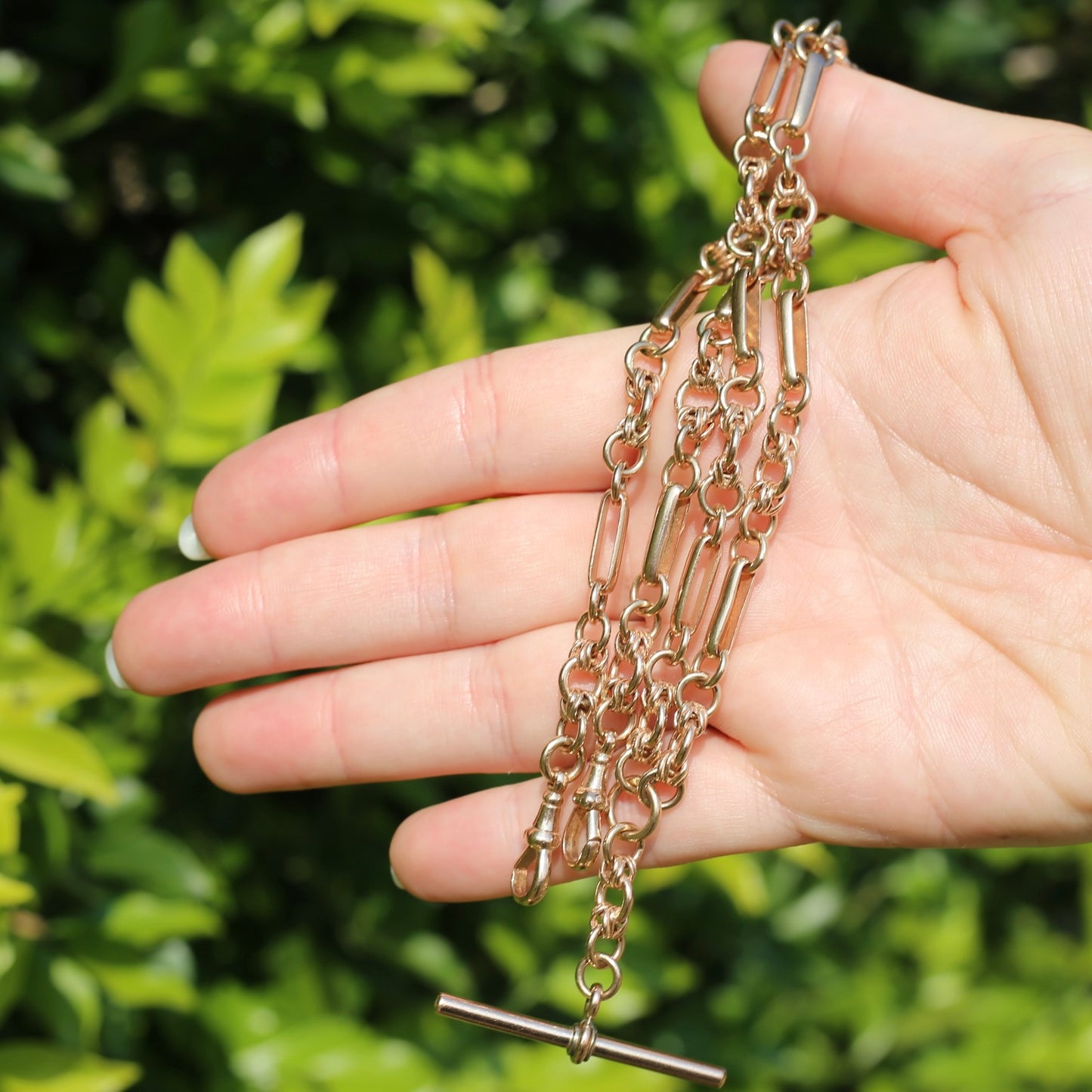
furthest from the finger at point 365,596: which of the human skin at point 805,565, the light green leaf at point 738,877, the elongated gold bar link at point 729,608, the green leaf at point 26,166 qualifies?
the green leaf at point 26,166

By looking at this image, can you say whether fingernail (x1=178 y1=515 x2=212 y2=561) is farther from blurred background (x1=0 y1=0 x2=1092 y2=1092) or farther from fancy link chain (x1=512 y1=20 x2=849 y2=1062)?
fancy link chain (x1=512 y1=20 x2=849 y2=1062)

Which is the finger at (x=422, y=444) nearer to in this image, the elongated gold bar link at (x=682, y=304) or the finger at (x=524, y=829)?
the elongated gold bar link at (x=682, y=304)

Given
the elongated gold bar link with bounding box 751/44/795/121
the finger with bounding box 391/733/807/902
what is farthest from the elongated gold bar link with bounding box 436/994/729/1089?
the elongated gold bar link with bounding box 751/44/795/121

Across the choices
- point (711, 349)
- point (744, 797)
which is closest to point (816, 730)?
point (744, 797)

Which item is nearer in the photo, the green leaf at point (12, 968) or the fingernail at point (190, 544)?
the green leaf at point (12, 968)

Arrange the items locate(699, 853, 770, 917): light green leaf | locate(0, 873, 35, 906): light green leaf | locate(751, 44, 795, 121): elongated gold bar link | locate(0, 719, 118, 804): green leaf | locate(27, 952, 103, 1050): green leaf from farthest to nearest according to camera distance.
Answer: locate(699, 853, 770, 917): light green leaf < locate(751, 44, 795, 121): elongated gold bar link < locate(27, 952, 103, 1050): green leaf < locate(0, 719, 118, 804): green leaf < locate(0, 873, 35, 906): light green leaf

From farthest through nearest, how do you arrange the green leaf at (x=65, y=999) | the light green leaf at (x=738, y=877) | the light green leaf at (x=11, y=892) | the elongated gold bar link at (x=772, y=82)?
1. the light green leaf at (x=738, y=877)
2. the elongated gold bar link at (x=772, y=82)
3. the green leaf at (x=65, y=999)
4. the light green leaf at (x=11, y=892)

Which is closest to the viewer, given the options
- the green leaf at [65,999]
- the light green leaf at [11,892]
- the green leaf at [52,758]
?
the light green leaf at [11,892]

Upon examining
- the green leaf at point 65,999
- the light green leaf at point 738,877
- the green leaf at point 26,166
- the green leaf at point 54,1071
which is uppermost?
the green leaf at point 26,166
